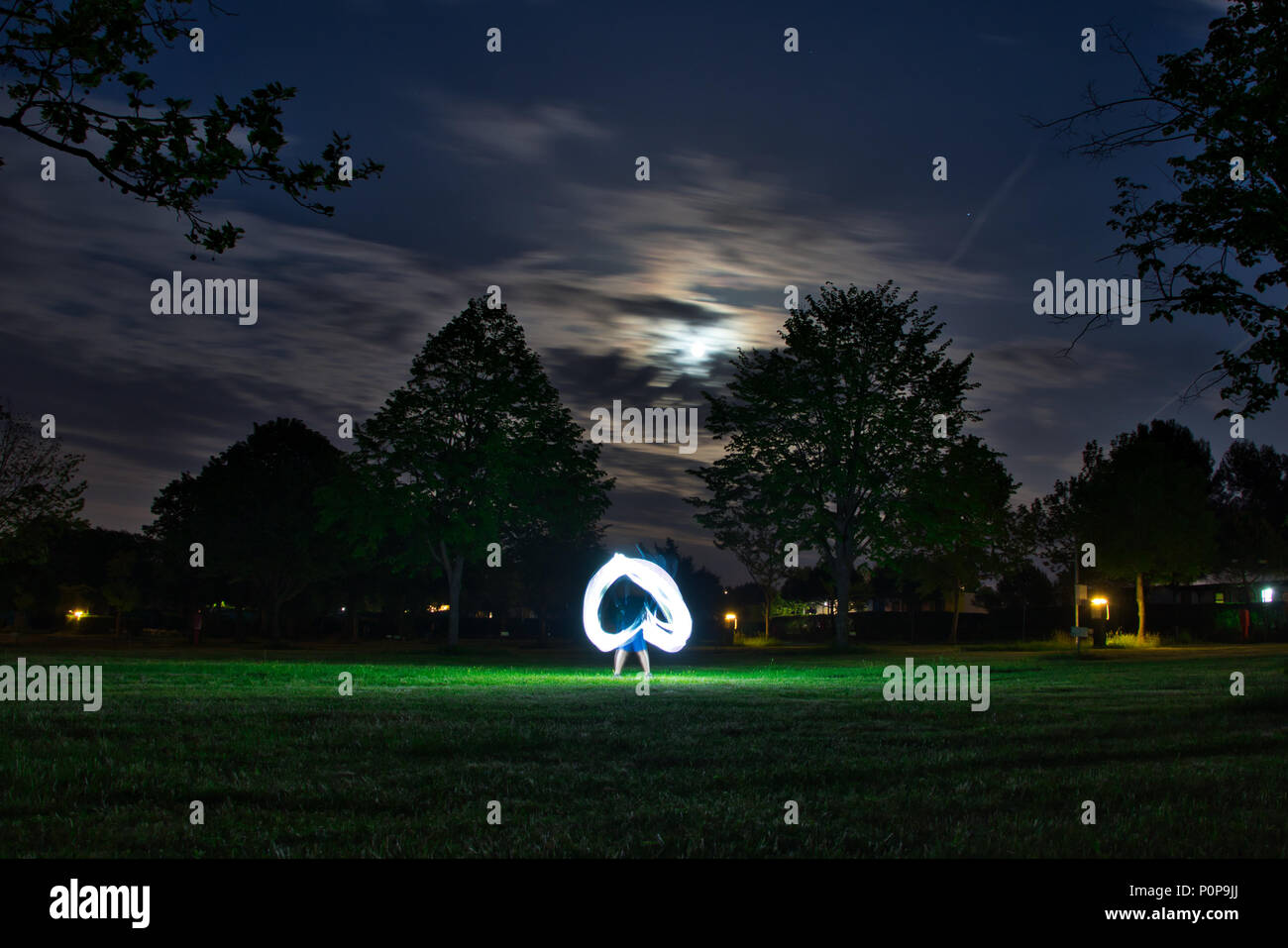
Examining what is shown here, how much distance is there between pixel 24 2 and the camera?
381 inches

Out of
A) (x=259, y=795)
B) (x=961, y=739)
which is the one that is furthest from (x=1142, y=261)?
(x=259, y=795)

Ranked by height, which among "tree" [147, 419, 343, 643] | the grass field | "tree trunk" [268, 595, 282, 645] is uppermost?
"tree" [147, 419, 343, 643]

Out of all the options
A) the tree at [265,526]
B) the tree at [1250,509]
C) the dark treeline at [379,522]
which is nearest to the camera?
the dark treeline at [379,522]

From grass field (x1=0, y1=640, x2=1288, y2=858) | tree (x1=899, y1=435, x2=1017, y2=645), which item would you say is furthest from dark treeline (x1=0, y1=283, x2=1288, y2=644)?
grass field (x1=0, y1=640, x2=1288, y2=858)

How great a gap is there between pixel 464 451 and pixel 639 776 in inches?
1561

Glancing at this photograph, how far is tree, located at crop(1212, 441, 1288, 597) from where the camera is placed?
244ft

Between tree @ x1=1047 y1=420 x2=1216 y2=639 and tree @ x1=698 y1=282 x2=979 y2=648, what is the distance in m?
13.7

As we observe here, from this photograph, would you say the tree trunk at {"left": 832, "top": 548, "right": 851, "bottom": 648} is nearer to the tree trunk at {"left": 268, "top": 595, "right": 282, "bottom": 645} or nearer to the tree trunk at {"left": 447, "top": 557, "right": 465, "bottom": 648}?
the tree trunk at {"left": 447, "top": 557, "right": 465, "bottom": 648}

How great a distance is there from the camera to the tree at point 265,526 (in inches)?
2418

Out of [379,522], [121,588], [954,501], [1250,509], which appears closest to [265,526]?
[379,522]

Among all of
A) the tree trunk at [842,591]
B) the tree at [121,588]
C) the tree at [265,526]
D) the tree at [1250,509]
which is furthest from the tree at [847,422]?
the tree at [121,588]

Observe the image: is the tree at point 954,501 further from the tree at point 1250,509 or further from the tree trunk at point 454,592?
the tree at point 1250,509

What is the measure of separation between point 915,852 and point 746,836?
3.76 ft

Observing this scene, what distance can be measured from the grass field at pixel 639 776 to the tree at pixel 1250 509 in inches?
2616
